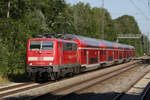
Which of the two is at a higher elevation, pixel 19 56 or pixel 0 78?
pixel 19 56

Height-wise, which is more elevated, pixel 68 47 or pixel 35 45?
pixel 35 45

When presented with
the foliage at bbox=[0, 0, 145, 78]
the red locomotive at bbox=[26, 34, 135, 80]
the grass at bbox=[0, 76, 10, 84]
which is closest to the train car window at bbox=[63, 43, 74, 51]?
the red locomotive at bbox=[26, 34, 135, 80]

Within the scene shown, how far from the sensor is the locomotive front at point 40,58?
1597cm

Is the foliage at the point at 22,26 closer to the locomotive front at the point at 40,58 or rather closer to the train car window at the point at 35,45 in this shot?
the locomotive front at the point at 40,58

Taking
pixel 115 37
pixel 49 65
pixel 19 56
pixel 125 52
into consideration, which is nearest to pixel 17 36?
pixel 19 56

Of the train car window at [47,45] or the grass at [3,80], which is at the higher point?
the train car window at [47,45]

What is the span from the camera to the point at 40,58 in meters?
16.1

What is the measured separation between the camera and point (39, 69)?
15992 millimetres

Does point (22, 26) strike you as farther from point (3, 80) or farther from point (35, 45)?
point (35, 45)

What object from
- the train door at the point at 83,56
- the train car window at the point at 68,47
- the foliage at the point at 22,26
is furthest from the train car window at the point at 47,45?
the train door at the point at 83,56

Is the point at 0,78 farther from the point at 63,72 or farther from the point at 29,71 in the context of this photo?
the point at 63,72

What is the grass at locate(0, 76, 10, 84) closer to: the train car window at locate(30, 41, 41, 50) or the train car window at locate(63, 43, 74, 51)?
the train car window at locate(30, 41, 41, 50)

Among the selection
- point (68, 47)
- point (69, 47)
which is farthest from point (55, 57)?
point (69, 47)

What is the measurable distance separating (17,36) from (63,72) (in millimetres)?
7898
